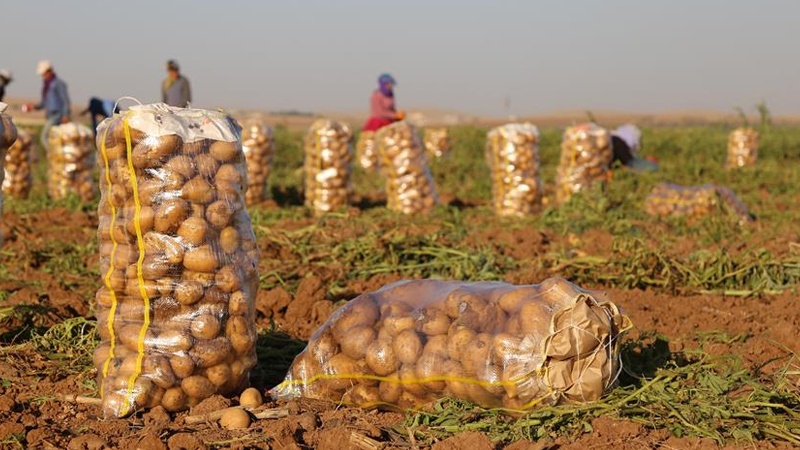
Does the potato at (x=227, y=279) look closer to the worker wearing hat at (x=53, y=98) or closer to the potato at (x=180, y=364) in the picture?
the potato at (x=180, y=364)

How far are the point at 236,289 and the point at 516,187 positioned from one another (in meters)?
7.89

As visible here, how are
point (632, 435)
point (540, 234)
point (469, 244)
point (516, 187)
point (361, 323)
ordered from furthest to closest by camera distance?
point (516, 187), point (540, 234), point (469, 244), point (361, 323), point (632, 435)

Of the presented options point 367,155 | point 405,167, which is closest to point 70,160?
point 405,167

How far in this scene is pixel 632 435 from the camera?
3625 mm

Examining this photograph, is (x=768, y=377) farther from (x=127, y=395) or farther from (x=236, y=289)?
(x=127, y=395)

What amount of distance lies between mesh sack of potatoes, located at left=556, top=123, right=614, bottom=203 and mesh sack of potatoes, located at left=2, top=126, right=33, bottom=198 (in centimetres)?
757

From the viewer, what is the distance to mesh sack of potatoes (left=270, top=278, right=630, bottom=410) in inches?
152

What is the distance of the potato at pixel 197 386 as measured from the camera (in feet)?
13.2

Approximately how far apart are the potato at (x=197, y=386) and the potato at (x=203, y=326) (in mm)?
172

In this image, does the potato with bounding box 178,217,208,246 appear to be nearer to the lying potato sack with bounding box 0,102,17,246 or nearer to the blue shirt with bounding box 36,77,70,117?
the lying potato sack with bounding box 0,102,17,246

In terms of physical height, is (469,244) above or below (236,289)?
below

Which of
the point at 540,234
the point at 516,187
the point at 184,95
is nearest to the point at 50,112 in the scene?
the point at 184,95

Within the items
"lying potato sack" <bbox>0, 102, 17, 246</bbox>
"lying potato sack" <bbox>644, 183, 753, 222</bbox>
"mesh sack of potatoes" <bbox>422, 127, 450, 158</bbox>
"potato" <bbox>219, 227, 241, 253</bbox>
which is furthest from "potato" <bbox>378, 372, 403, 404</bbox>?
"mesh sack of potatoes" <bbox>422, 127, 450, 158</bbox>

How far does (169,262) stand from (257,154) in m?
8.64
